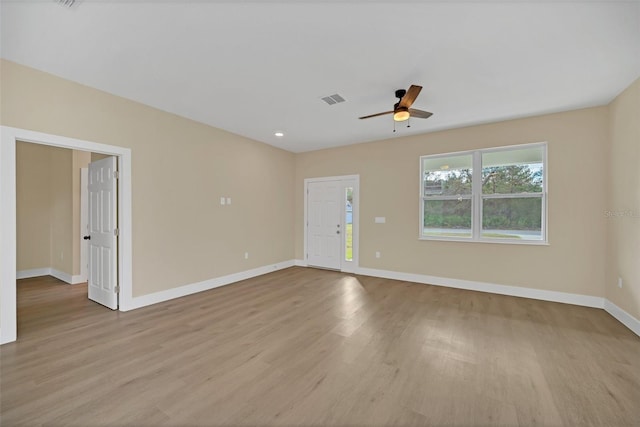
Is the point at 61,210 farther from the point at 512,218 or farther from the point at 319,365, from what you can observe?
the point at 512,218

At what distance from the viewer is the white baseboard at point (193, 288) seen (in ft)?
12.2

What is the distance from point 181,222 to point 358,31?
371 centimetres

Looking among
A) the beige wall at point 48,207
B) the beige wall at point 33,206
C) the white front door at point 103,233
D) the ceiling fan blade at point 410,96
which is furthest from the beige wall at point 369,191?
the beige wall at point 33,206

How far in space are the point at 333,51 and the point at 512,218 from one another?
4.03 m

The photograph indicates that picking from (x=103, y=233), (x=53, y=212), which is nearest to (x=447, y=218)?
(x=103, y=233)

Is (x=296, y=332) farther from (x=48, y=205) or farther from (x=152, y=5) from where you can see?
(x=48, y=205)

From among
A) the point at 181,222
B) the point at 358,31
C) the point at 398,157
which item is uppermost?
the point at 358,31

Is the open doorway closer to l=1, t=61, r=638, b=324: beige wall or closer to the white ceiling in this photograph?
l=1, t=61, r=638, b=324: beige wall

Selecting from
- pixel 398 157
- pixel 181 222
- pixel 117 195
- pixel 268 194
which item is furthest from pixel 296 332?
pixel 398 157

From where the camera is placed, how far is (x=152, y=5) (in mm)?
1978

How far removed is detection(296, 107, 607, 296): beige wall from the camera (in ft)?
12.8

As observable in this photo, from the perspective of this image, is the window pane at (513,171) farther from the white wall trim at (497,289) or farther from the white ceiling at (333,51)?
the white wall trim at (497,289)

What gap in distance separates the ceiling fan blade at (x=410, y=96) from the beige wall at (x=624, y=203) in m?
2.62

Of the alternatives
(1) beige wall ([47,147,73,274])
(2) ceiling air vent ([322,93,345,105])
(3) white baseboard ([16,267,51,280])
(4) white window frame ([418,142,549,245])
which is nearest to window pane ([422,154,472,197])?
(4) white window frame ([418,142,549,245])
